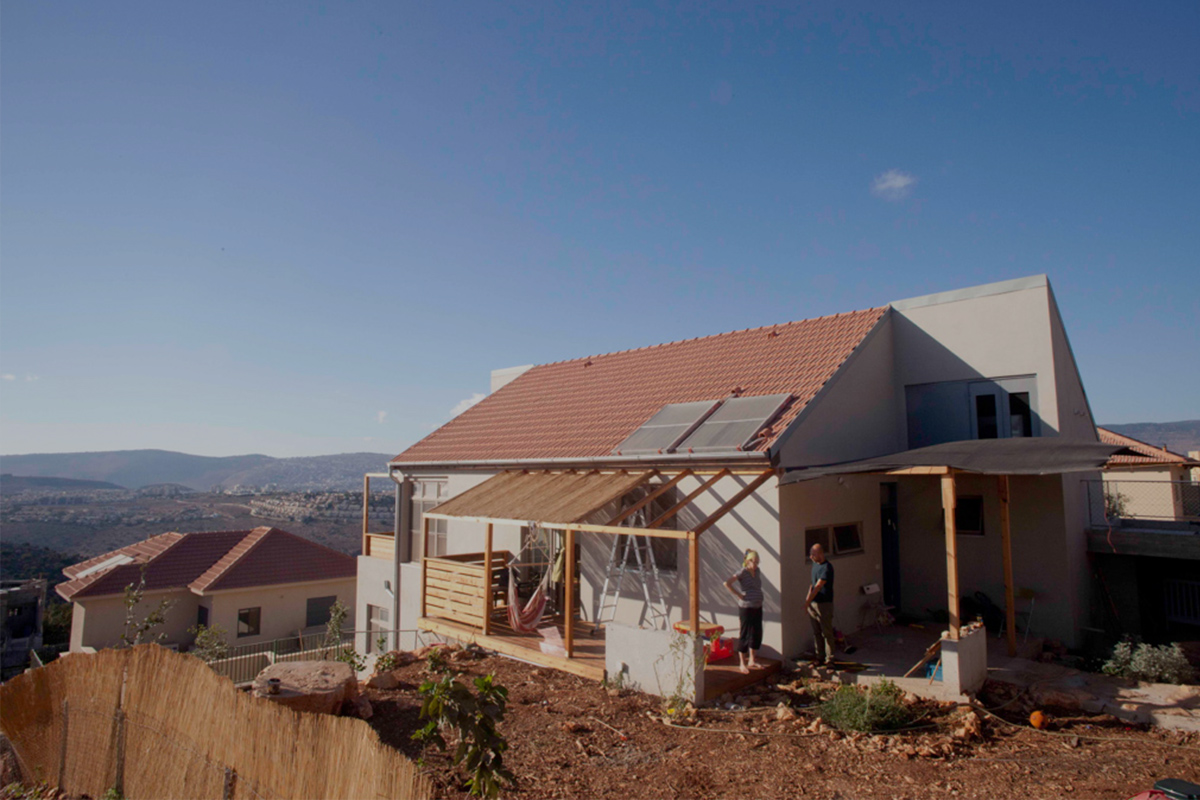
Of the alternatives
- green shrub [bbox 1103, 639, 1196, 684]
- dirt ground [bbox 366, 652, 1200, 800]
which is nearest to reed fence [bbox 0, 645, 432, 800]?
dirt ground [bbox 366, 652, 1200, 800]

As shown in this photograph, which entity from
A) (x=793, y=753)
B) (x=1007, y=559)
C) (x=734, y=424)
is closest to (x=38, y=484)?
(x=734, y=424)

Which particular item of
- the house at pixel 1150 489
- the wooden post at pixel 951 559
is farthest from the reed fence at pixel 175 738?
the house at pixel 1150 489

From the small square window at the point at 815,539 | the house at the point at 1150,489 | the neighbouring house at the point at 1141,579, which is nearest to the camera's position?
the small square window at the point at 815,539

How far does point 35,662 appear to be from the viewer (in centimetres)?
2534

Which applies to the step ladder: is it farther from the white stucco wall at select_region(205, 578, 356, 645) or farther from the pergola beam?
the white stucco wall at select_region(205, 578, 356, 645)

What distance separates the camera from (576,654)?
10.8 m

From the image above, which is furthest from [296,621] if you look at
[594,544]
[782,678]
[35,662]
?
[782,678]

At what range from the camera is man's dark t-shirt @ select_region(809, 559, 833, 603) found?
9508mm

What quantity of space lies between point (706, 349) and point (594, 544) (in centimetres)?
554

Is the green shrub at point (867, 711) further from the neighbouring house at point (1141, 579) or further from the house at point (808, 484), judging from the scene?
the neighbouring house at point (1141, 579)

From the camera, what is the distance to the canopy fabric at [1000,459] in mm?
8992

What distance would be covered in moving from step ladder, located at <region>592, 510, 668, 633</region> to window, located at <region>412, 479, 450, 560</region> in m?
5.75

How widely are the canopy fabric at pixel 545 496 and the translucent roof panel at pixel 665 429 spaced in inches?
19.5

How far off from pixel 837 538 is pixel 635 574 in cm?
367
